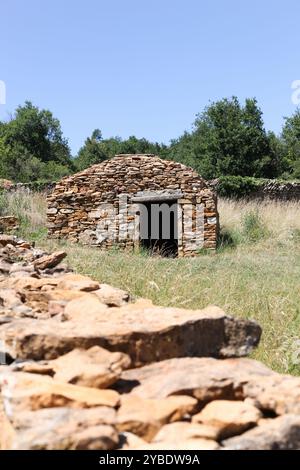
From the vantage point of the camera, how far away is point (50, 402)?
1.93m

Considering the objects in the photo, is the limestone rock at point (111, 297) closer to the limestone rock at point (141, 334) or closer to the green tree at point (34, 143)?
the limestone rock at point (141, 334)

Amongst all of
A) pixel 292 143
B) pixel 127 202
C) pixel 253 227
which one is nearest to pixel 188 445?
pixel 127 202

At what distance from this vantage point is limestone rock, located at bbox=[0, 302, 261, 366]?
94.0 inches

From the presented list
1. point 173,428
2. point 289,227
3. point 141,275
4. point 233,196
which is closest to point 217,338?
point 173,428

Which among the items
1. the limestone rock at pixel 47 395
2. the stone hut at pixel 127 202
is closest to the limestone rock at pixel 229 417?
the limestone rock at pixel 47 395

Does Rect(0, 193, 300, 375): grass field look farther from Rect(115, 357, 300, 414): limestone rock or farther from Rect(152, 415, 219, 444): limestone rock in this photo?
Rect(152, 415, 219, 444): limestone rock

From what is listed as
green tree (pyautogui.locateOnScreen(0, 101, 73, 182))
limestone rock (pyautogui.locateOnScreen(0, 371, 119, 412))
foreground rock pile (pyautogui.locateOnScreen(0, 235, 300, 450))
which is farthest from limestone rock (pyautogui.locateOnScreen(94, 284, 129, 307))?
green tree (pyautogui.locateOnScreen(0, 101, 73, 182))

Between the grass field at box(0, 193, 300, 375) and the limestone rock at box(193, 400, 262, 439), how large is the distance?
94.9 inches

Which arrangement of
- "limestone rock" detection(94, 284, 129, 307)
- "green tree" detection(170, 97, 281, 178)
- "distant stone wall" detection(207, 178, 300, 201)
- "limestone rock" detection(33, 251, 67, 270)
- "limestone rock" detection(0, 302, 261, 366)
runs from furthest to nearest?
"green tree" detection(170, 97, 281, 178) < "distant stone wall" detection(207, 178, 300, 201) < "limestone rock" detection(33, 251, 67, 270) < "limestone rock" detection(94, 284, 129, 307) < "limestone rock" detection(0, 302, 261, 366)

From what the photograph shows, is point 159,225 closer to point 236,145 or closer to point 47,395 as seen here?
point 47,395

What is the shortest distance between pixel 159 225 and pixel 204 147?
18.9 m

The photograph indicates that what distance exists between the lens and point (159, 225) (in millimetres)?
14484

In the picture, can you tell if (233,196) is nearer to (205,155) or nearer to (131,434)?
(205,155)

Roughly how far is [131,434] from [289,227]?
1379cm
